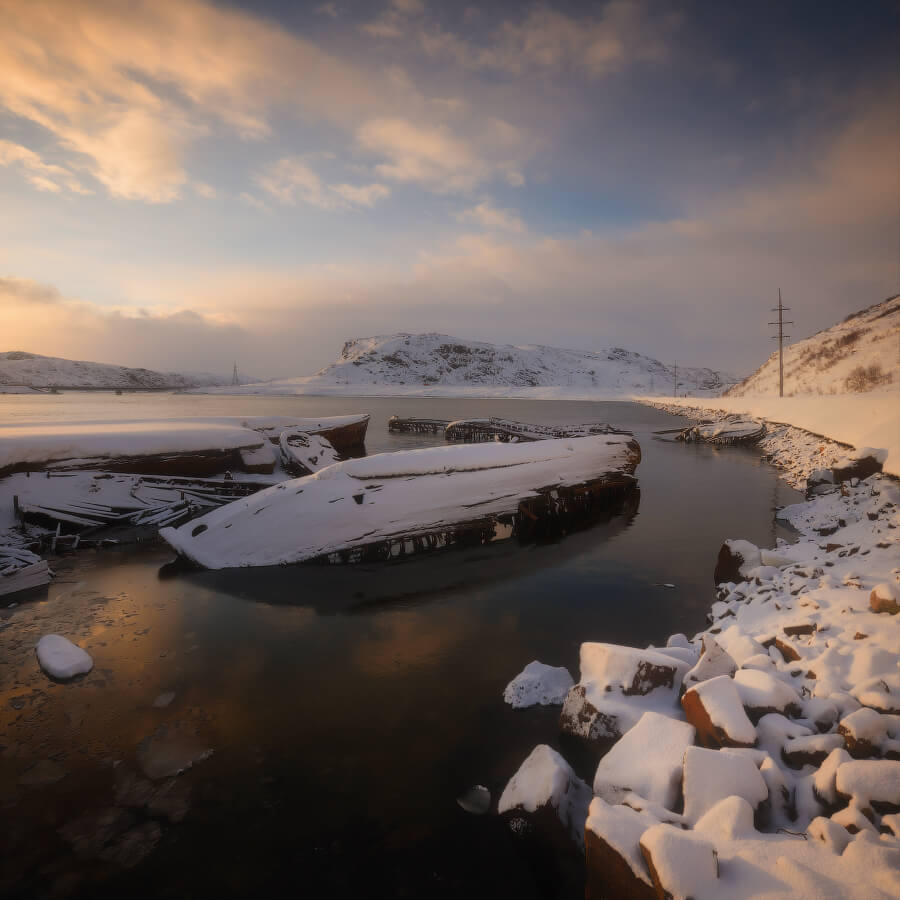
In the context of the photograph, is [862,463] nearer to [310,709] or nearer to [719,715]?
[719,715]

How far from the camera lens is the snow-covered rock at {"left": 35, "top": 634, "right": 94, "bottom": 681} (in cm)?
721

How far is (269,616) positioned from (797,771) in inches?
326

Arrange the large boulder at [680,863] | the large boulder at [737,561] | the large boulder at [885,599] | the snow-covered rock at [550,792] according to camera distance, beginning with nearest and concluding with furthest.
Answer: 1. the large boulder at [680,863]
2. the snow-covered rock at [550,792]
3. the large boulder at [885,599]
4. the large boulder at [737,561]

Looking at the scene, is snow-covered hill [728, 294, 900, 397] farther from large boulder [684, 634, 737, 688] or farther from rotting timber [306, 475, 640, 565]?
large boulder [684, 634, 737, 688]

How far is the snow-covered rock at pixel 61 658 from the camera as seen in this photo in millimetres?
7207

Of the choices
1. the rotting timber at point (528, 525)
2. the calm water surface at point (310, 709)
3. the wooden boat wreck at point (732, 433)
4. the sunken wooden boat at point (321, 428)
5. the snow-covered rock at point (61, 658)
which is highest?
the sunken wooden boat at point (321, 428)

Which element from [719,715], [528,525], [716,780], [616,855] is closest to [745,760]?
[716,780]

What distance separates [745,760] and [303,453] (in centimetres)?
1915

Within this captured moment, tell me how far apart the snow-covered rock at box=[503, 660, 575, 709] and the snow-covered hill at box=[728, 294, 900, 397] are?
43668mm

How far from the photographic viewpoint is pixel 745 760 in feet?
12.9

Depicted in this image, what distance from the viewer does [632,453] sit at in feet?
62.8

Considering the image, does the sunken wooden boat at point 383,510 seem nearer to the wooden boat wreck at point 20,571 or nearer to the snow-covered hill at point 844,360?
the wooden boat wreck at point 20,571

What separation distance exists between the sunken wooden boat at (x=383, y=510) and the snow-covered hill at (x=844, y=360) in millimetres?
38566

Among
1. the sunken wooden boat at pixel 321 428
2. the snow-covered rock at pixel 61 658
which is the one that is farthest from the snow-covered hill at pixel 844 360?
the snow-covered rock at pixel 61 658
